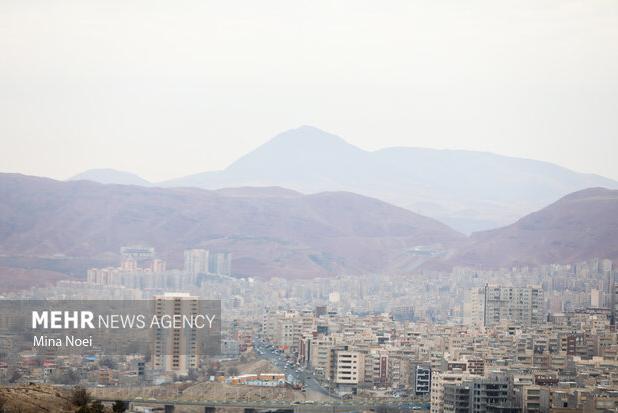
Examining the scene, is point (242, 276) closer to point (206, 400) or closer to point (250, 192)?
point (250, 192)

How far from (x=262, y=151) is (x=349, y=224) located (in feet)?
133

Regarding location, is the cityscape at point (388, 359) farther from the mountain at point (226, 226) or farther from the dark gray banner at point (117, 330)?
the mountain at point (226, 226)

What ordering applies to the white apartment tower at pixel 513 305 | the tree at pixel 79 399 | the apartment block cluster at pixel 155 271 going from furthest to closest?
1. the apartment block cluster at pixel 155 271
2. the white apartment tower at pixel 513 305
3. the tree at pixel 79 399

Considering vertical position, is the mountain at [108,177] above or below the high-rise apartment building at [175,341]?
above

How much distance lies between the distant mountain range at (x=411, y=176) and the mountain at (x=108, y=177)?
1141 centimetres

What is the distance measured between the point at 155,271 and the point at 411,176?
6622 centimetres

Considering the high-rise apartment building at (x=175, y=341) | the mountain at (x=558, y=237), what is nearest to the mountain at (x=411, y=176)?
the mountain at (x=558, y=237)

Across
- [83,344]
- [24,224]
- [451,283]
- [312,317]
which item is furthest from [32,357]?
[24,224]

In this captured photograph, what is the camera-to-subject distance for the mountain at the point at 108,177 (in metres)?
109

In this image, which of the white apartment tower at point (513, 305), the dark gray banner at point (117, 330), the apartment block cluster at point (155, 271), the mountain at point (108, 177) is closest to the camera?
the dark gray banner at point (117, 330)

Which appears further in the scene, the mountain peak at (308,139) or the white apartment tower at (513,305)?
the mountain peak at (308,139)

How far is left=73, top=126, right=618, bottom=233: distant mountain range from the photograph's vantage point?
135 meters

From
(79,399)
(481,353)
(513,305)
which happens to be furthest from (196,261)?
(79,399)

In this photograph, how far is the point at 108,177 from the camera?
369ft
